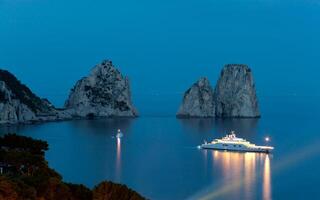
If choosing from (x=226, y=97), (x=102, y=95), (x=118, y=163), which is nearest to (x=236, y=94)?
(x=226, y=97)

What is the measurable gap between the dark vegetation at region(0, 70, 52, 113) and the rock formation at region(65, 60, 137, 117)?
5.30m

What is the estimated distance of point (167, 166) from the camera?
51.1 metres

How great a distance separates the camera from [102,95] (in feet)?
341

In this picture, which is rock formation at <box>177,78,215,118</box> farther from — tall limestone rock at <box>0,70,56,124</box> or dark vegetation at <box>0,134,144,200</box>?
dark vegetation at <box>0,134,144,200</box>

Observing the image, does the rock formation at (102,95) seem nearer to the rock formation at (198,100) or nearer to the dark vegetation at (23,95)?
the dark vegetation at (23,95)

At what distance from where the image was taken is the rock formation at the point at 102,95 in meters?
103

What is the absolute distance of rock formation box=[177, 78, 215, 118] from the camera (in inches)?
4215

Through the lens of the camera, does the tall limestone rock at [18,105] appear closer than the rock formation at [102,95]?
Yes

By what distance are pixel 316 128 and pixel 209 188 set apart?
52927 mm

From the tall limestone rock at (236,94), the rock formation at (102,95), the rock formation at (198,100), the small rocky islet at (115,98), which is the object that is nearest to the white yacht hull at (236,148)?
the small rocky islet at (115,98)

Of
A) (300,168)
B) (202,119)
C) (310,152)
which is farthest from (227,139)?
(202,119)

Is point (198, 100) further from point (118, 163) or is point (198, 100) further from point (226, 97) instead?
point (118, 163)

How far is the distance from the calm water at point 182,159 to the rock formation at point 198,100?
1325 centimetres

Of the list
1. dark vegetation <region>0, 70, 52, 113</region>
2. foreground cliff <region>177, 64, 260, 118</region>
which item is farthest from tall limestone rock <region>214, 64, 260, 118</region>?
dark vegetation <region>0, 70, 52, 113</region>
